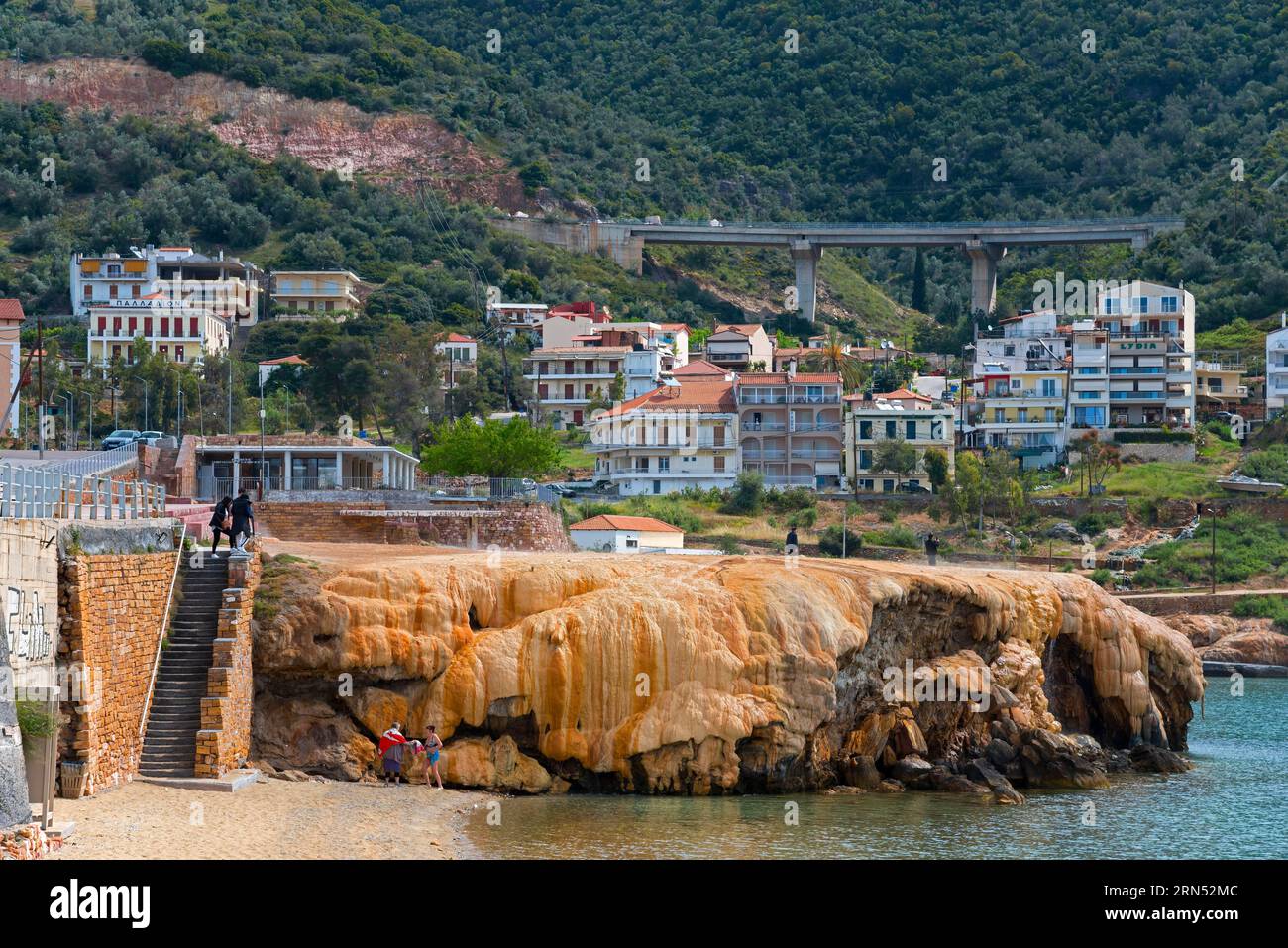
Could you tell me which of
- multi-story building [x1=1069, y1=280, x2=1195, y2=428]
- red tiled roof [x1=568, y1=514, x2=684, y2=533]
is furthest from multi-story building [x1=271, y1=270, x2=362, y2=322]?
red tiled roof [x1=568, y1=514, x2=684, y2=533]

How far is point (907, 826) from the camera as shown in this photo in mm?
35094

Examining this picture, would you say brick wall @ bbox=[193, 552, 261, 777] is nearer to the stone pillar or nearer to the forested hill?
the stone pillar

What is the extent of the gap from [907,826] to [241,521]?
13.5 m

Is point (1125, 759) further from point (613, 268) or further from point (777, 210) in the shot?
point (777, 210)

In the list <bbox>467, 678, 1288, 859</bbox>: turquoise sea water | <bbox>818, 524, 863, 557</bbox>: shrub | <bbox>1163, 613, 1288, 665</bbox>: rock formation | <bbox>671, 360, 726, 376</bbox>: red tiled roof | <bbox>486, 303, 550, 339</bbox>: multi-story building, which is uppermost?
<bbox>486, 303, 550, 339</bbox>: multi-story building

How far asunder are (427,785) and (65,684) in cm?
836

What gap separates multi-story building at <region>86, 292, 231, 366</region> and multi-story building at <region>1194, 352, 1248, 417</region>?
58681 millimetres

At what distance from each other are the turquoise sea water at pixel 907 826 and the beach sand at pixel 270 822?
0.98 m

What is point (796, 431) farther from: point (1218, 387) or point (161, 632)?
point (161, 632)

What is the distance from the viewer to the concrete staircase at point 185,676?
31266 millimetres

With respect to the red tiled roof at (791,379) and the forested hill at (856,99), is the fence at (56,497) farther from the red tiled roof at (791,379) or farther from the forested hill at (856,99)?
the forested hill at (856,99)

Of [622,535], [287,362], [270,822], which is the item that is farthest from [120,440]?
[287,362]

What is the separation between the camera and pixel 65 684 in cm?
2828

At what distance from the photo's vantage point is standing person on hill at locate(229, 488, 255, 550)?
117 feet
